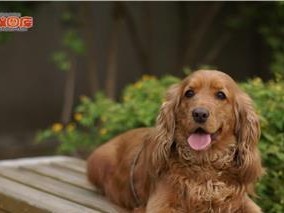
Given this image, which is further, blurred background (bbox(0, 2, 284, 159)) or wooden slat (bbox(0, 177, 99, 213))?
blurred background (bbox(0, 2, 284, 159))

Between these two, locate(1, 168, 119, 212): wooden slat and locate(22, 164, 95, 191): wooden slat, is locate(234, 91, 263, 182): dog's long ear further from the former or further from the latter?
locate(22, 164, 95, 191): wooden slat

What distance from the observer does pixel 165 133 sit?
14.3 ft

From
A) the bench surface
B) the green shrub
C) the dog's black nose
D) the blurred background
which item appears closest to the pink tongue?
the dog's black nose

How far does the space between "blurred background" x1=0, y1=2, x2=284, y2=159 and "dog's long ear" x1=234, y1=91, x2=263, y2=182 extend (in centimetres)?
504

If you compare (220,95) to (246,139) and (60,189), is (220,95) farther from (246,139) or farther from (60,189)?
(60,189)

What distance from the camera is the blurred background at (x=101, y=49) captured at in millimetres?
9867

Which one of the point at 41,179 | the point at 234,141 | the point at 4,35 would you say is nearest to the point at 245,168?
the point at 234,141

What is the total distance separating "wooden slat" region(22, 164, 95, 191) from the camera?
5.61m

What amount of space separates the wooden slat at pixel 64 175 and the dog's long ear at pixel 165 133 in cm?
119

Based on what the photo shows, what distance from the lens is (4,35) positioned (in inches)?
335

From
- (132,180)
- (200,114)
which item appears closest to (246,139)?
(200,114)

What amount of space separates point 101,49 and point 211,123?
6.74 meters

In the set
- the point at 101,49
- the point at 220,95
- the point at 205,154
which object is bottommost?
the point at 205,154

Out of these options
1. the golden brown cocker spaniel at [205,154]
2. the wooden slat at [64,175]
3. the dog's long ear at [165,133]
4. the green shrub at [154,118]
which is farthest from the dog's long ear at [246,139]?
the wooden slat at [64,175]
